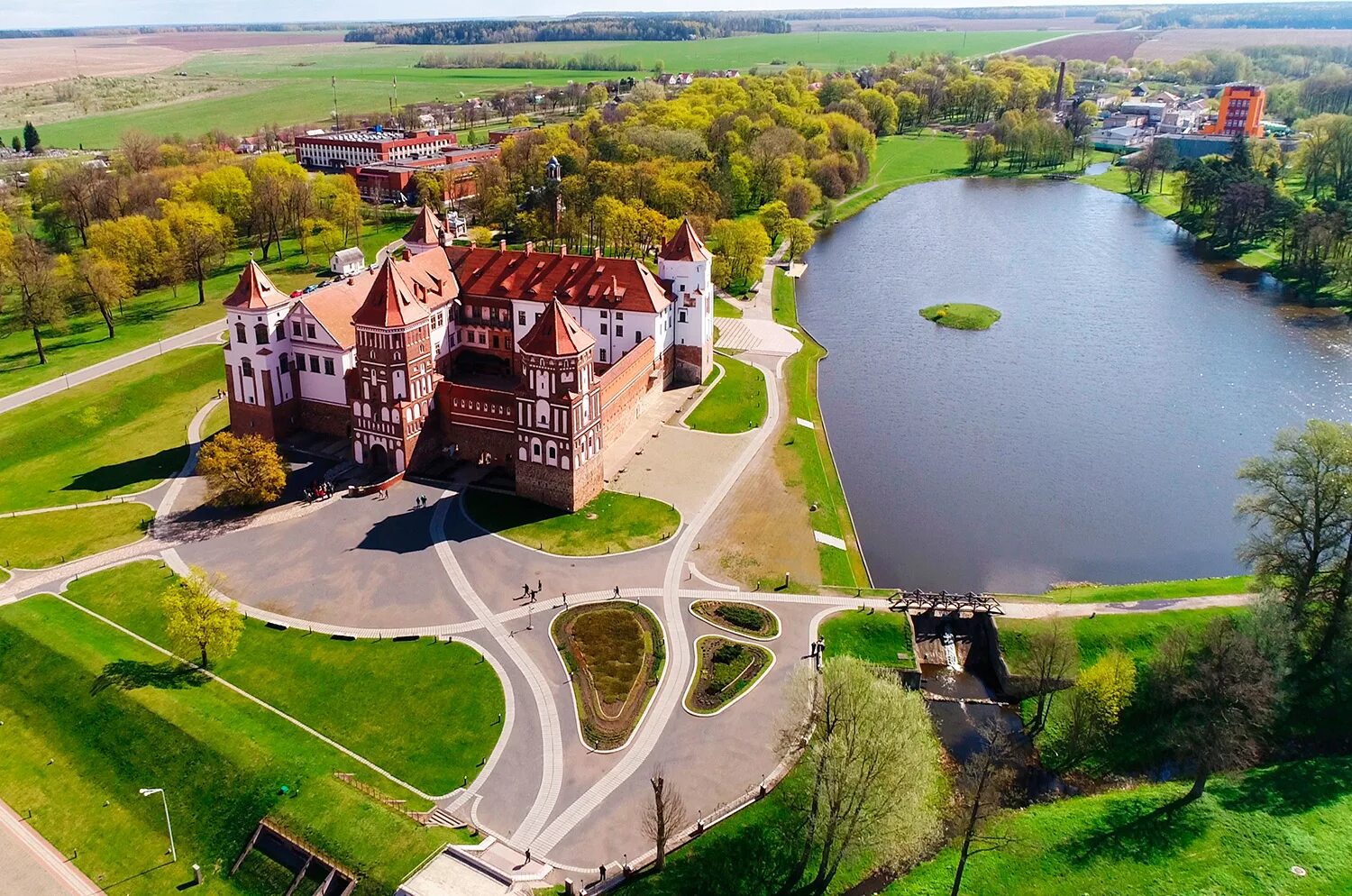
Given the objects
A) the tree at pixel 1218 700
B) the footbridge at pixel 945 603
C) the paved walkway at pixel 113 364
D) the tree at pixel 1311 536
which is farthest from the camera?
the paved walkway at pixel 113 364

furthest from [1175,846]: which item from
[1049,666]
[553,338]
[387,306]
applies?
[387,306]

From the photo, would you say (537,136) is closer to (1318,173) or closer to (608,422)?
(608,422)

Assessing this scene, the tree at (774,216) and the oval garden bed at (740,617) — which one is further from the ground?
the tree at (774,216)

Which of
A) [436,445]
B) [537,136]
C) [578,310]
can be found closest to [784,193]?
[537,136]

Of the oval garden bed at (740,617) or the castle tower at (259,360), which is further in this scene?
the castle tower at (259,360)

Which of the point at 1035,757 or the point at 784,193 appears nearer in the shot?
the point at 1035,757

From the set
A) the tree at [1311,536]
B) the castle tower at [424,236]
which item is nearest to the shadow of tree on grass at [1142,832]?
the tree at [1311,536]

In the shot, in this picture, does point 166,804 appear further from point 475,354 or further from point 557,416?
point 475,354

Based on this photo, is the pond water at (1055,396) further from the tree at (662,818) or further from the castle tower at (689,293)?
the tree at (662,818)
